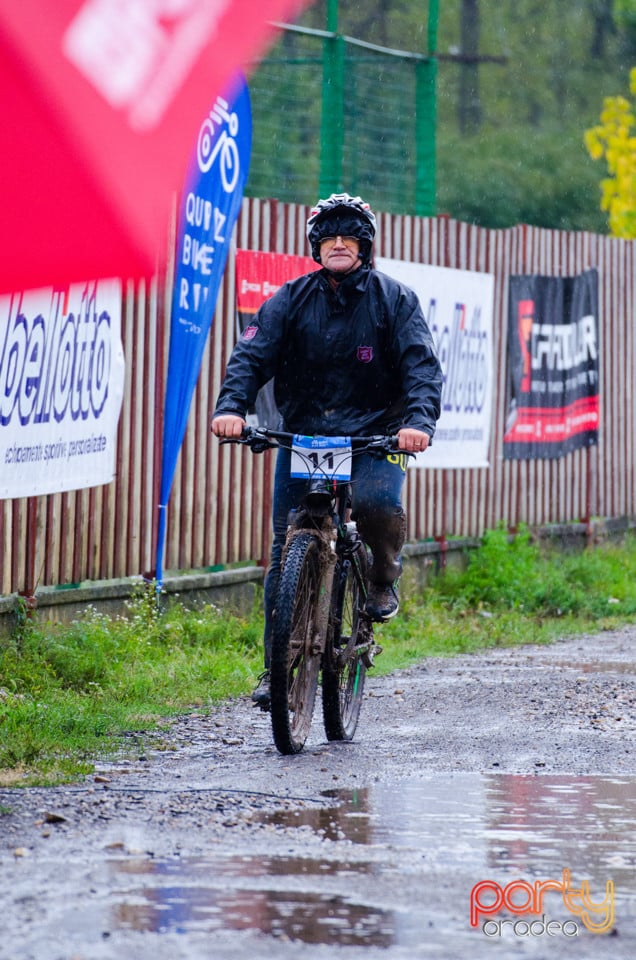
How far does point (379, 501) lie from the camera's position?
6113 mm

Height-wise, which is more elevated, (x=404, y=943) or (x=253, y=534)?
(x=253, y=534)

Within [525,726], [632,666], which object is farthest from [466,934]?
[632,666]

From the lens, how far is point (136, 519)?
29.8ft

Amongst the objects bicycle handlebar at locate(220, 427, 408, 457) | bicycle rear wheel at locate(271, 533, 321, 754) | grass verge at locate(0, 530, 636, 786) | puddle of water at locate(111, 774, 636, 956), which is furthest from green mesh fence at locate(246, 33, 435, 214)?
puddle of water at locate(111, 774, 636, 956)

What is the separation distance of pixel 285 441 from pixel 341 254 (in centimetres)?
75

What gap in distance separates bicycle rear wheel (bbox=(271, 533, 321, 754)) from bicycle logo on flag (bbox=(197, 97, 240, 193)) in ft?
10.8

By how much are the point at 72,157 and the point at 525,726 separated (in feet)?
18.4

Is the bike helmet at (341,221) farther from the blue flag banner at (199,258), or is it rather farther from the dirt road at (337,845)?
the blue flag banner at (199,258)

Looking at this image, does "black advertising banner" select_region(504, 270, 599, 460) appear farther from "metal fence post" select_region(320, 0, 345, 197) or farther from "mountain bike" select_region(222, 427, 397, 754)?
"mountain bike" select_region(222, 427, 397, 754)

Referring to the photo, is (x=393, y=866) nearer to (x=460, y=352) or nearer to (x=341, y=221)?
(x=341, y=221)

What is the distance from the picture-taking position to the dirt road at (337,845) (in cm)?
331

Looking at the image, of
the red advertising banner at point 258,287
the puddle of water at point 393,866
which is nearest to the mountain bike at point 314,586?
the puddle of water at point 393,866

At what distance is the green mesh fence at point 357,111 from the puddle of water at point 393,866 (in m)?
7.65

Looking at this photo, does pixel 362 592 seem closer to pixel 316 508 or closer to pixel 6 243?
pixel 316 508
